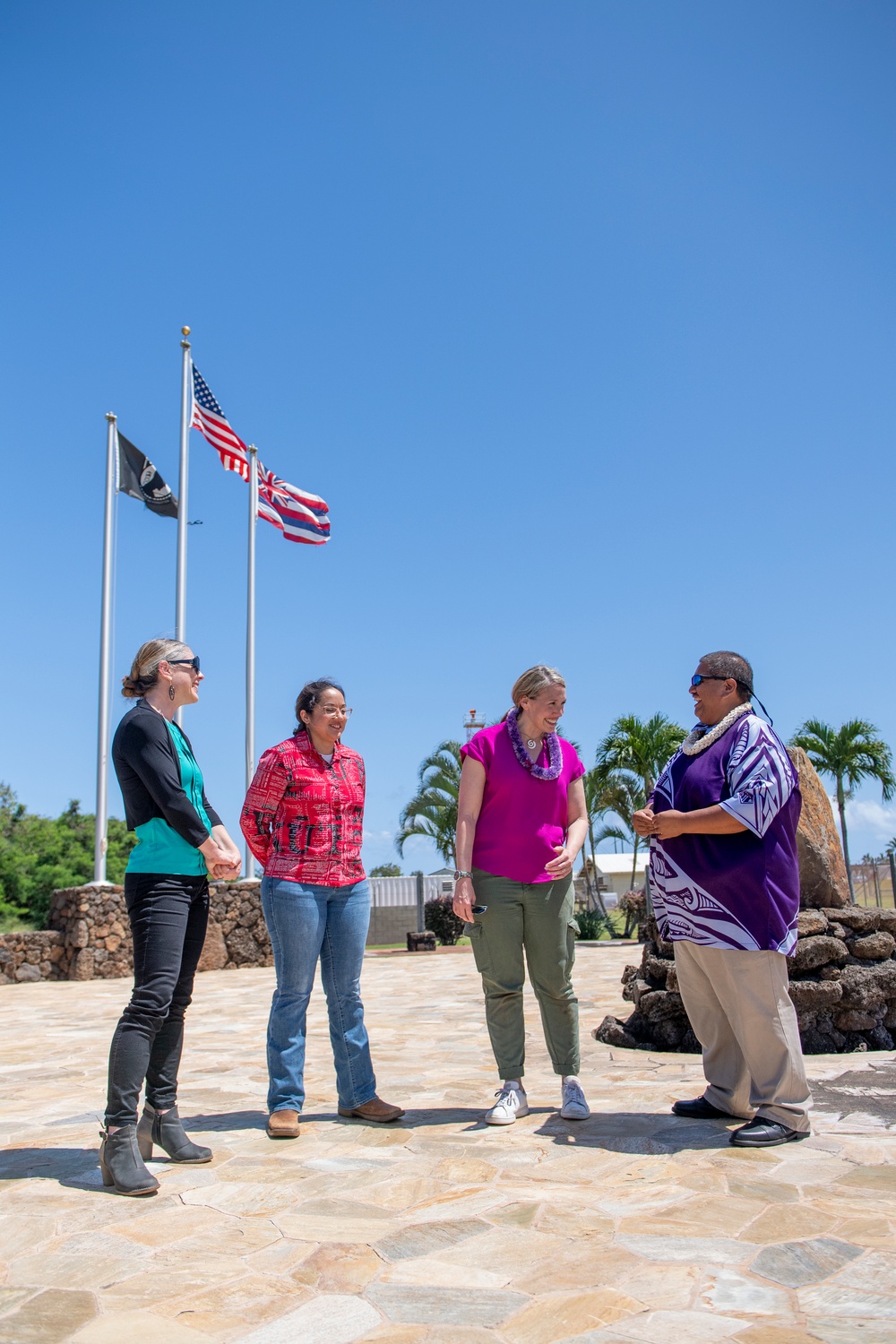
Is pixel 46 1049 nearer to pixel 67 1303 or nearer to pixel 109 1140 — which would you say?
pixel 109 1140

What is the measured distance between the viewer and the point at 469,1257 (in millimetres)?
2492

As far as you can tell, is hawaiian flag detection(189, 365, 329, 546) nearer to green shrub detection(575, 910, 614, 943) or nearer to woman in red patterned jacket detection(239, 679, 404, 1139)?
green shrub detection(575, 910, 614, 943)

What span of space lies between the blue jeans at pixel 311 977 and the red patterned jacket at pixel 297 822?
6 cm

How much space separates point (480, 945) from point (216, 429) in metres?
12.0

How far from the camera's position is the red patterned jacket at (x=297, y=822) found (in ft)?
12.6

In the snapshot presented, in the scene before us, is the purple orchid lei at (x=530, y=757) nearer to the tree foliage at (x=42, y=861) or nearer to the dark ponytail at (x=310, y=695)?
the dark ponytail at (x=310, y=695)

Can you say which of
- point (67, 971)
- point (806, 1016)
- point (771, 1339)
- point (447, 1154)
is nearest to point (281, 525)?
point (67, 971)

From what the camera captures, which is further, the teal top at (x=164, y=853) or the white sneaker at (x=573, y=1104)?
the white sneaker at (x=573, y=1104)

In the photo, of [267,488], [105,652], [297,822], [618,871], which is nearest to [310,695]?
[297,822]

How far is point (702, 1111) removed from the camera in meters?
3.89

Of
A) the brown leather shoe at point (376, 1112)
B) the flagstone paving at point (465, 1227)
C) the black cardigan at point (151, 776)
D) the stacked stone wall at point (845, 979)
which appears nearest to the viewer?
the flagstone paving at point (465, 1227)

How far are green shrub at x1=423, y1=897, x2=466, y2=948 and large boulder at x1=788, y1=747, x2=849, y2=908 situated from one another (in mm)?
14082

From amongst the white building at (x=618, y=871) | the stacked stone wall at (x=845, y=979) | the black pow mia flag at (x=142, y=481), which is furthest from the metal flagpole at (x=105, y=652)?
the white building at (x=618, y=871)

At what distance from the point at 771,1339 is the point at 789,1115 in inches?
62.5
